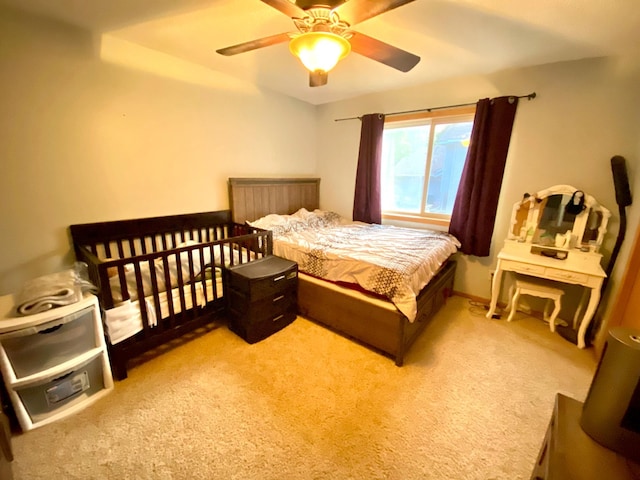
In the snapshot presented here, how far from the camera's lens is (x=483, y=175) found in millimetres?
2754

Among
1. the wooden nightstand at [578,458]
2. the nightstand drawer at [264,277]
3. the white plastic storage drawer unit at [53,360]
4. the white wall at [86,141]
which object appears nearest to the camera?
the wooden nightstand at [578,458]

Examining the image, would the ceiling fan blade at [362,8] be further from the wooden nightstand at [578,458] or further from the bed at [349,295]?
the wooden nightstand at [578,458]

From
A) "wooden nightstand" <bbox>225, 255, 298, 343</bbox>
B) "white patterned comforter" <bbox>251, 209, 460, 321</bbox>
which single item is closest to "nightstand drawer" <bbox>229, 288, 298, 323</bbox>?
"wooden nightstand" <bbox>225, 255, 298, 343</bbox>

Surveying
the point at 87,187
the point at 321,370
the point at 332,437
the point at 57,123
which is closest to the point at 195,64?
the point at 57,123

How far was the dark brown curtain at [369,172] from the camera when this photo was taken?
3.37 meters

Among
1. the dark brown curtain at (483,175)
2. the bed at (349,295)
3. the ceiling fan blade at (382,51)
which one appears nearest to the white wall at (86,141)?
the bed at (349,295)

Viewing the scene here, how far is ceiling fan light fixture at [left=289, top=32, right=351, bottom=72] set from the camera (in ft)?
4.21

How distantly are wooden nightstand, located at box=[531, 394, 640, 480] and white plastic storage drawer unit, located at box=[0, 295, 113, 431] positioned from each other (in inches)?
87.0

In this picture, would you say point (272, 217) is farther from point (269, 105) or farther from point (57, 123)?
point (57, 123)

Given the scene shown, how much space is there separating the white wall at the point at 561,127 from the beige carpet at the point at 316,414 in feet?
3.91

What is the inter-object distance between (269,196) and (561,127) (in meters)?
3.11

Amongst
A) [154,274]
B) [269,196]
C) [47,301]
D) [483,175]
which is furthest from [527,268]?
[47,301]

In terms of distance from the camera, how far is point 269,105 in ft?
11.0

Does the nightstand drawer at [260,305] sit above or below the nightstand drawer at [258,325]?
above
